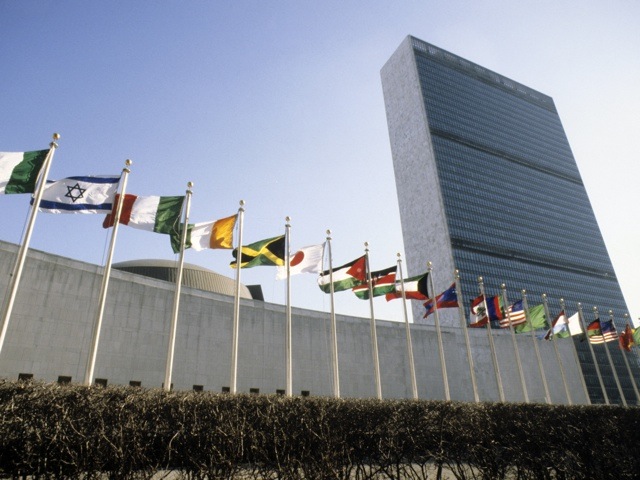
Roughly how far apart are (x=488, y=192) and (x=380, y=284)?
113m

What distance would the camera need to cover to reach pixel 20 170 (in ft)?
48.0

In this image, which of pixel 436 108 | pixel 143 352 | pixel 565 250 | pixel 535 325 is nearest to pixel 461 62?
pixel 436 108

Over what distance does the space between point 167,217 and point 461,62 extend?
15788cm

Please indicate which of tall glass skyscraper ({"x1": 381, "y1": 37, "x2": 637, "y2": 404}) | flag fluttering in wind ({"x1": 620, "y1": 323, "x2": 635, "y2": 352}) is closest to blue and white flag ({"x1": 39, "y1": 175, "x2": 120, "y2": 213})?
flag fluttering in wind ({"x1": 620, "y1": 323, "x2": 635, "y2": 352})

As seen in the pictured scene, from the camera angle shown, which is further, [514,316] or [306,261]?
[514,316]

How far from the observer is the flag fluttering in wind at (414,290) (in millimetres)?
24812

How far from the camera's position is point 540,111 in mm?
160250

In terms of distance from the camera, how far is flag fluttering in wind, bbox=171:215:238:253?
1828 centimetres

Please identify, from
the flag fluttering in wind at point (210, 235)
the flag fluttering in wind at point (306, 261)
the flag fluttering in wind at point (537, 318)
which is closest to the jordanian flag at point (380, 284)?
the flag fluttering in wind at point (306, 261)

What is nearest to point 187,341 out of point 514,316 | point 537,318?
point 514,316

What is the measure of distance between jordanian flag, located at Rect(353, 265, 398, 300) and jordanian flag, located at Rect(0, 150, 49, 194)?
15.8m

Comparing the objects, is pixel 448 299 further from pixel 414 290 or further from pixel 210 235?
pixel 210 235

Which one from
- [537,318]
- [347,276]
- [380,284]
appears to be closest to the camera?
[347,276]

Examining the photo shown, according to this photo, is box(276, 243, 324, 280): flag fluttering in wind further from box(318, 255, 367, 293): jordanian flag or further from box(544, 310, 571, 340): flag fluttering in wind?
box(544, 310, 571, 340): flag fluttering in wind
